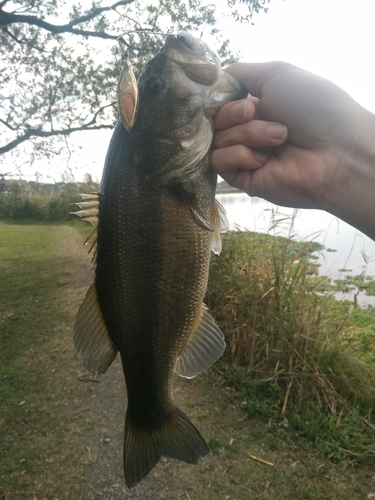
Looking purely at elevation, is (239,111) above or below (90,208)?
above

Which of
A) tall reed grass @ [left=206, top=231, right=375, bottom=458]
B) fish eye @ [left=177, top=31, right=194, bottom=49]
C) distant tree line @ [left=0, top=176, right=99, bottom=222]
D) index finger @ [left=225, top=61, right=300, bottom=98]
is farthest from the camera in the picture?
distant tree line @ [left=0, top=176, right=99, bottom=222]

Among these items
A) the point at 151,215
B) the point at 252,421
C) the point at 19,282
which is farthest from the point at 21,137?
the point at 151,215

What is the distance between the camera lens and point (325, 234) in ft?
16.4

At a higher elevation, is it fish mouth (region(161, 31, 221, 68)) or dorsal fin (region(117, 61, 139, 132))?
fish mouth (region(161, 31, 221, 68))

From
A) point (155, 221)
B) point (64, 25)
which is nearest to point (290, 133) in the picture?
point (155, 221)

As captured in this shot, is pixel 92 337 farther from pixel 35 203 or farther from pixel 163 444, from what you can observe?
pixel 35 203

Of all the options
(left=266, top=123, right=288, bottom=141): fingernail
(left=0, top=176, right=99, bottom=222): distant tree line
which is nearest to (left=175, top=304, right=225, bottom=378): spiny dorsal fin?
(left=266, top=123, right=288, bottom=141): fingernail

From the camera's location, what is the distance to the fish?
1442mm

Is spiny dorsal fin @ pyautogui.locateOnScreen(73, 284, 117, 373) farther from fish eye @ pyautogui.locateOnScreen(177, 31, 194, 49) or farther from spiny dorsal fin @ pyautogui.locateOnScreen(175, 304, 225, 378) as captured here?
fish eye @ pyautogui.locateOnScreen(177, 31, 194, 49)

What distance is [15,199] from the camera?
17.4 m

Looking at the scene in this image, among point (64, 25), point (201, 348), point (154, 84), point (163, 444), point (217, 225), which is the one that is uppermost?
point (64, 25)

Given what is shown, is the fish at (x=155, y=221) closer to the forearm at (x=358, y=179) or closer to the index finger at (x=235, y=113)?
the index finger at (x=235, y=113)

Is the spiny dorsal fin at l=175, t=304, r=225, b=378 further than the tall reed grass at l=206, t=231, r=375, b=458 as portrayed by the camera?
No

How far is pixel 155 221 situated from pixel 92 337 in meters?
0.56
